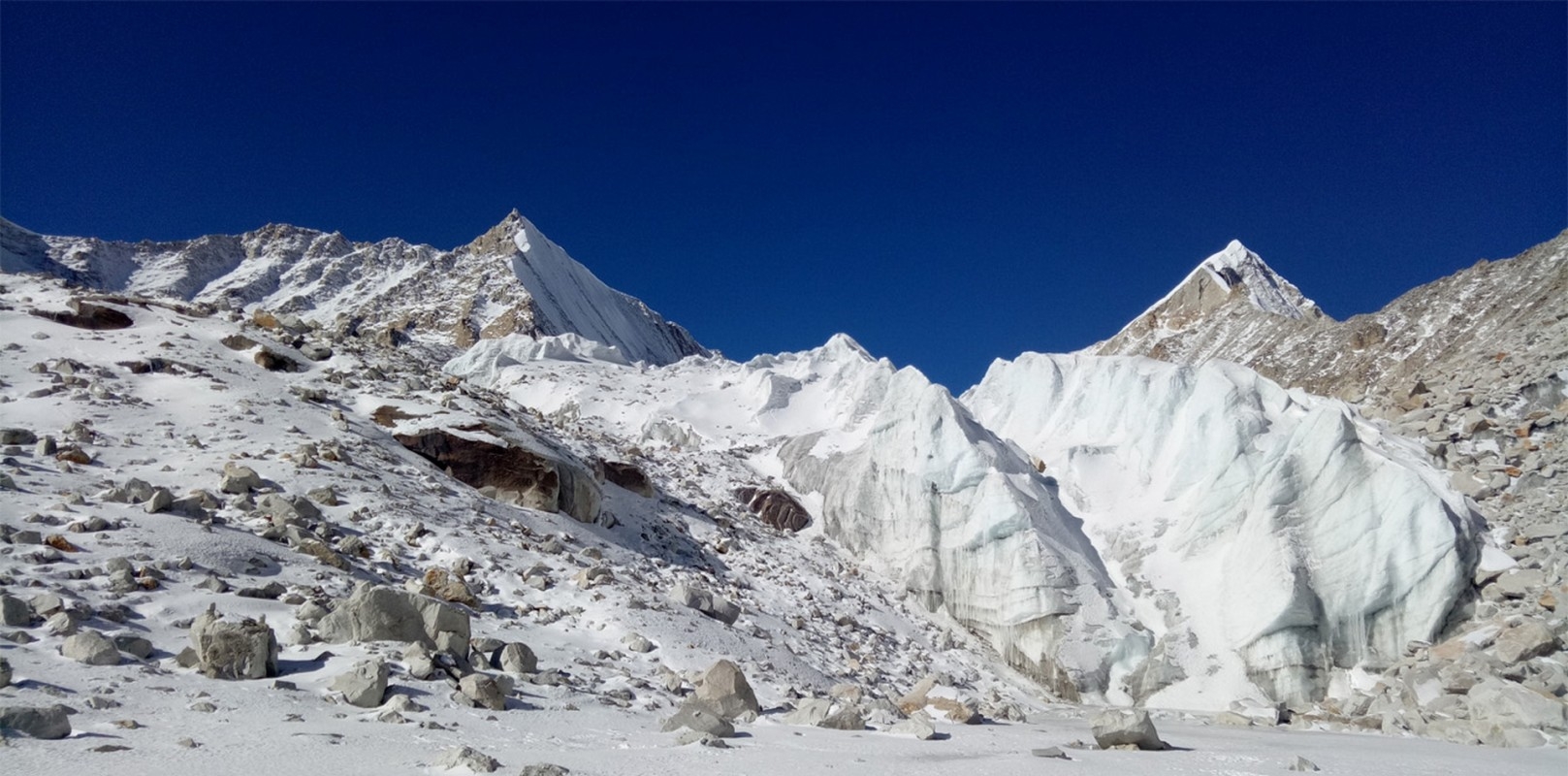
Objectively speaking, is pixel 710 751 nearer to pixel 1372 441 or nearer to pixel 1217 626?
pixel 1217 626

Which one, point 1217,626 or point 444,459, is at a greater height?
point 444,459

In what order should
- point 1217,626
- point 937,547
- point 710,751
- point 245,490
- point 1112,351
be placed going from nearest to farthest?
point 710,751, point 245,490, point 1217,626, point 937,547, point 1112,351

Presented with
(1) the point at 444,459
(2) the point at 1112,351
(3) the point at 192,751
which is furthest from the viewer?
(2) the point at 1112,351

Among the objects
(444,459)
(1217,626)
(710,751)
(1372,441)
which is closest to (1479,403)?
(1372,441)

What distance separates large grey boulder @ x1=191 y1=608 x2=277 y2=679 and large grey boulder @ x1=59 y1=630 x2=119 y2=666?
68 centimetres

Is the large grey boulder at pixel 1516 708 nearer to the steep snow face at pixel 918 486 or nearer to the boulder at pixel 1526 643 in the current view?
the boulder at pixel 1526 643

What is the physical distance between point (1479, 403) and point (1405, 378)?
693 cm

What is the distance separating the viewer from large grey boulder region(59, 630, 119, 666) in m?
8.32

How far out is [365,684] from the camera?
8.77 meters

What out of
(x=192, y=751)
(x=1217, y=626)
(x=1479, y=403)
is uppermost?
(x=1479, y=403)

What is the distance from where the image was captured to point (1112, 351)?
75.6m

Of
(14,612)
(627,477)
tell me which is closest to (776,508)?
(627,477)

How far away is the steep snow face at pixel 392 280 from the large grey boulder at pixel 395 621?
69.1 m

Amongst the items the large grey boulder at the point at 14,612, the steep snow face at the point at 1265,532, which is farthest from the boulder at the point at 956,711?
the large grey boulder at the point at 14,612
